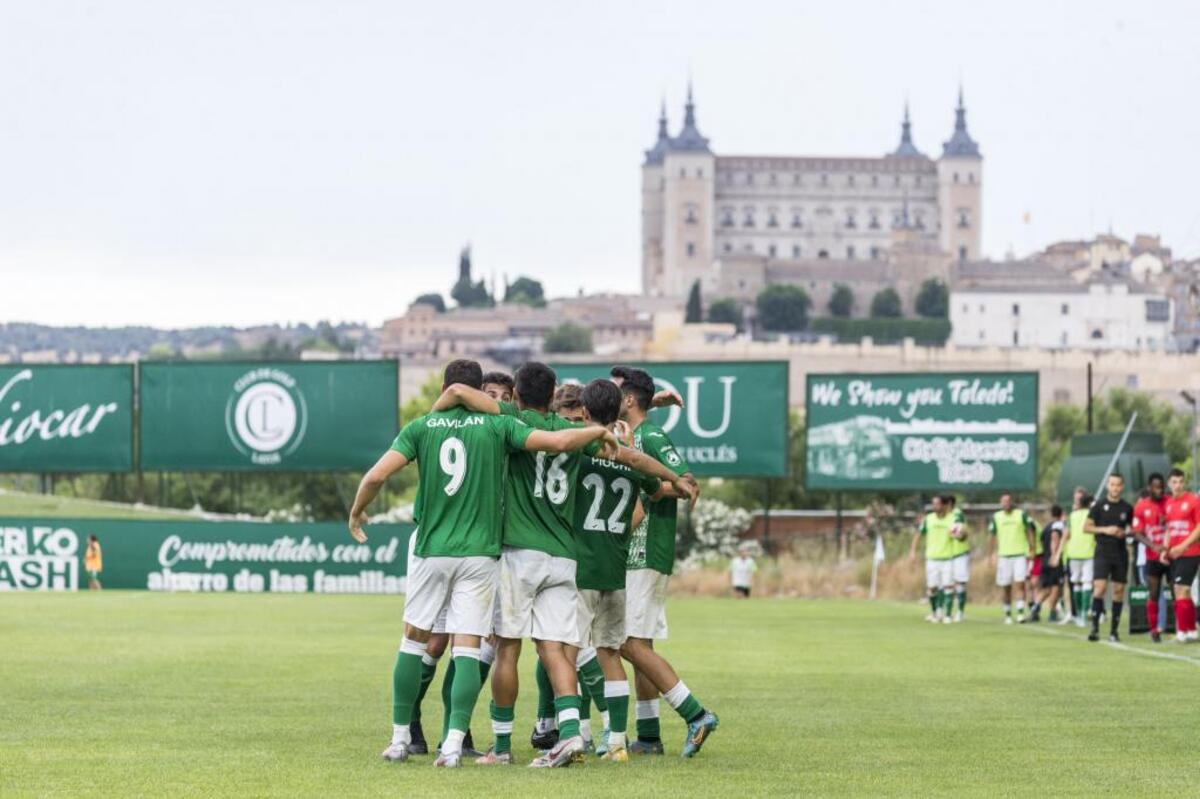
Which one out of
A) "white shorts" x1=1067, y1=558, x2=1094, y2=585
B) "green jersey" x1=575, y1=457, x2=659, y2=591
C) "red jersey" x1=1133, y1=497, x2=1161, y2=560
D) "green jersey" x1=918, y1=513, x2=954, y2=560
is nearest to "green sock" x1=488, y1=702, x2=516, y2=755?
"green jersey" x1=575, y1=457, x2=659, y2=591

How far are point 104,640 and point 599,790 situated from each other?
14810 millimetres

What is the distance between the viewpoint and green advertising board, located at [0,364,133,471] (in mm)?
48938

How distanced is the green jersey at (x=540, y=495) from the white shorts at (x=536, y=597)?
6cm

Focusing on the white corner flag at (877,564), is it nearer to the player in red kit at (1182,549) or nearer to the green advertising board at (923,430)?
the green advertising board at (923,430)

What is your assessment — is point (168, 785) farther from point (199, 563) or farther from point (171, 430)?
point (171, 430)

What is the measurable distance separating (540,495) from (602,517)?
55 centimetres

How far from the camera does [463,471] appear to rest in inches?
451

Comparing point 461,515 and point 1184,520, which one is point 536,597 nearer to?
point 461,515

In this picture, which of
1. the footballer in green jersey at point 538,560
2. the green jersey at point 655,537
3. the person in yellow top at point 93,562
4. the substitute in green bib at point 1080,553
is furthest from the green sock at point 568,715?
the person in yellow top at point 93,562

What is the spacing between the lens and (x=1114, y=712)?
15.1m

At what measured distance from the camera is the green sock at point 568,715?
37.4 ft

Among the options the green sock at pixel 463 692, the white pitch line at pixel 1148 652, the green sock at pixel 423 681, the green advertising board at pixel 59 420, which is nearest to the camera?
the green sock at pixel 463 692

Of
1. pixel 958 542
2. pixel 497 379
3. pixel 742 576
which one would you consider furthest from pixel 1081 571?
pixel 742 576

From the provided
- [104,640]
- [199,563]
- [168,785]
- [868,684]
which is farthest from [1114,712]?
[199,563]
